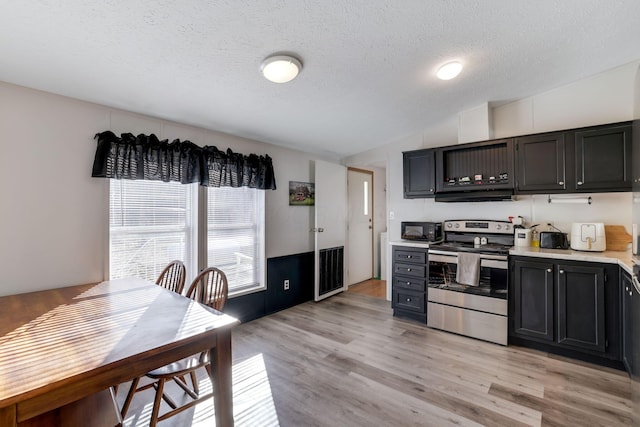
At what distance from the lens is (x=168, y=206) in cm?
281

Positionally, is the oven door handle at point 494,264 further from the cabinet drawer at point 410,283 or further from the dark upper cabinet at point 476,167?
the dark upper cabinet at point 476,167

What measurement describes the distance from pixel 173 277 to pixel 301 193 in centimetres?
215

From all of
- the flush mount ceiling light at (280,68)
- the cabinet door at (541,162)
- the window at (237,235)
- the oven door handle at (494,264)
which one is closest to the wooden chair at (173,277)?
the window at (237,235)

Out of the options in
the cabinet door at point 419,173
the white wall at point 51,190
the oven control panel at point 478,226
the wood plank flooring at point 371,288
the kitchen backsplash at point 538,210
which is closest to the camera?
the white wall at point 51,190

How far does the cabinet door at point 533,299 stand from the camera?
2.64 metres

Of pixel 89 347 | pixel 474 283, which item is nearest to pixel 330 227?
pixel 474 283

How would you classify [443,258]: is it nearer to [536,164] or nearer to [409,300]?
[409,300]

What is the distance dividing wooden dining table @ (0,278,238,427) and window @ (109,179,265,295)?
2.46 feet

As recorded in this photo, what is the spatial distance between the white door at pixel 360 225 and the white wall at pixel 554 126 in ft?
3.98

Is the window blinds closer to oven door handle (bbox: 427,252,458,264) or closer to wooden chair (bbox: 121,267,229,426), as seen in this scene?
wooden chair (bbox: 121,267,229,426)

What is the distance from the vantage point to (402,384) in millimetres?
2197

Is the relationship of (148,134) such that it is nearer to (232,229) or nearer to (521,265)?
(232,229)

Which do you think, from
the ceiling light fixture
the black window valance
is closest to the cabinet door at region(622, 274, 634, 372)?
the ceiling light fixture

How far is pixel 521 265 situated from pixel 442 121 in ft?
6.41
